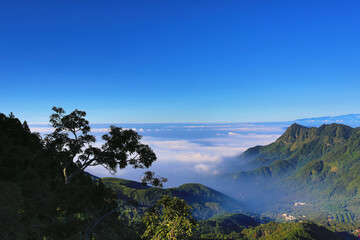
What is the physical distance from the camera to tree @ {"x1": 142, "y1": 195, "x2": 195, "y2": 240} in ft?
54.6

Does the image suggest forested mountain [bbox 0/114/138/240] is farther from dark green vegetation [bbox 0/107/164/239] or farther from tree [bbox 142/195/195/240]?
tree [bbox 142/195/195/240]

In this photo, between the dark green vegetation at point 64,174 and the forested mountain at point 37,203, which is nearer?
the forested mountain at point 37,203

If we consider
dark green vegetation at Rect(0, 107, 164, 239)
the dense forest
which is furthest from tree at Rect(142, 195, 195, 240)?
dark green vegetation at Rect(0, 107, 164, 239)

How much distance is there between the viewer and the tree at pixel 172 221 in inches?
656

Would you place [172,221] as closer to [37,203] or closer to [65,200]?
[37,203]

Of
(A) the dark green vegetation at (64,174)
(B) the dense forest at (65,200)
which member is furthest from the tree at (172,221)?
(A) the dark green vegetation at (64,174)

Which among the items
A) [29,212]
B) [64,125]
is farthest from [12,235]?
[64,125]

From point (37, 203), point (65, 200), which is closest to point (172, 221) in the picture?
point (37, 203)

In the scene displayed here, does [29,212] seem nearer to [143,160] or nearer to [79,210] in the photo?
[79,210]

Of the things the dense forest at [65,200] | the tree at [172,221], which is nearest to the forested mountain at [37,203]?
the dense forest at [65,200]

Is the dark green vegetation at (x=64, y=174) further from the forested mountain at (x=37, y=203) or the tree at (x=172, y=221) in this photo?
the tree at (x=172, y=221)

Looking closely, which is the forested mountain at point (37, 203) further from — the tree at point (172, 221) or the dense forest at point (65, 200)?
the tree at point (172, 221)

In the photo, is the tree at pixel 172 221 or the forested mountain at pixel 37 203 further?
the tree at pixel 172 221

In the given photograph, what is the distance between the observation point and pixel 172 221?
678 inches
